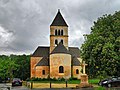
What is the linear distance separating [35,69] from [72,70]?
10.7 meters

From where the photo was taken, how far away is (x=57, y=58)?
7500 centimetres

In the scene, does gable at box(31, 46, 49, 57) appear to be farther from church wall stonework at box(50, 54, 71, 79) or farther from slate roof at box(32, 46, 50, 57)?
church wall stonework at box(50, 54, 71, 79)

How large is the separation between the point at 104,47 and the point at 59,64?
3582 centimetres

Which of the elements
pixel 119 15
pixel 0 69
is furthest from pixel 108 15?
pixel 0 69

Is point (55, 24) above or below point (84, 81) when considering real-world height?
above

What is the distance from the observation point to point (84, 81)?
35.8 metres

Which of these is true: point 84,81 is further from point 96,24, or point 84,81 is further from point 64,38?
point 64,38

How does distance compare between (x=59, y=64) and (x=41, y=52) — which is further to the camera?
(x=41, y=52)

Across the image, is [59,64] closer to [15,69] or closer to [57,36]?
[57,36]

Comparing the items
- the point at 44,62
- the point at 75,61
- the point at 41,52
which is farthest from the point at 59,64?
the point at 41,52

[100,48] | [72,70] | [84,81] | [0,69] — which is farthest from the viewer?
[0,69]

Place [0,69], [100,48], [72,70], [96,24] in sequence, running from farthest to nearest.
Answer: [0,69] < [72,70] < [96,24] < [100,48]

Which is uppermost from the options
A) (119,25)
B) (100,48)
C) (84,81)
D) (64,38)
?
(64,38)

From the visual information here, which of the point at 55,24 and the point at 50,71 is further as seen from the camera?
the point at 55,24
